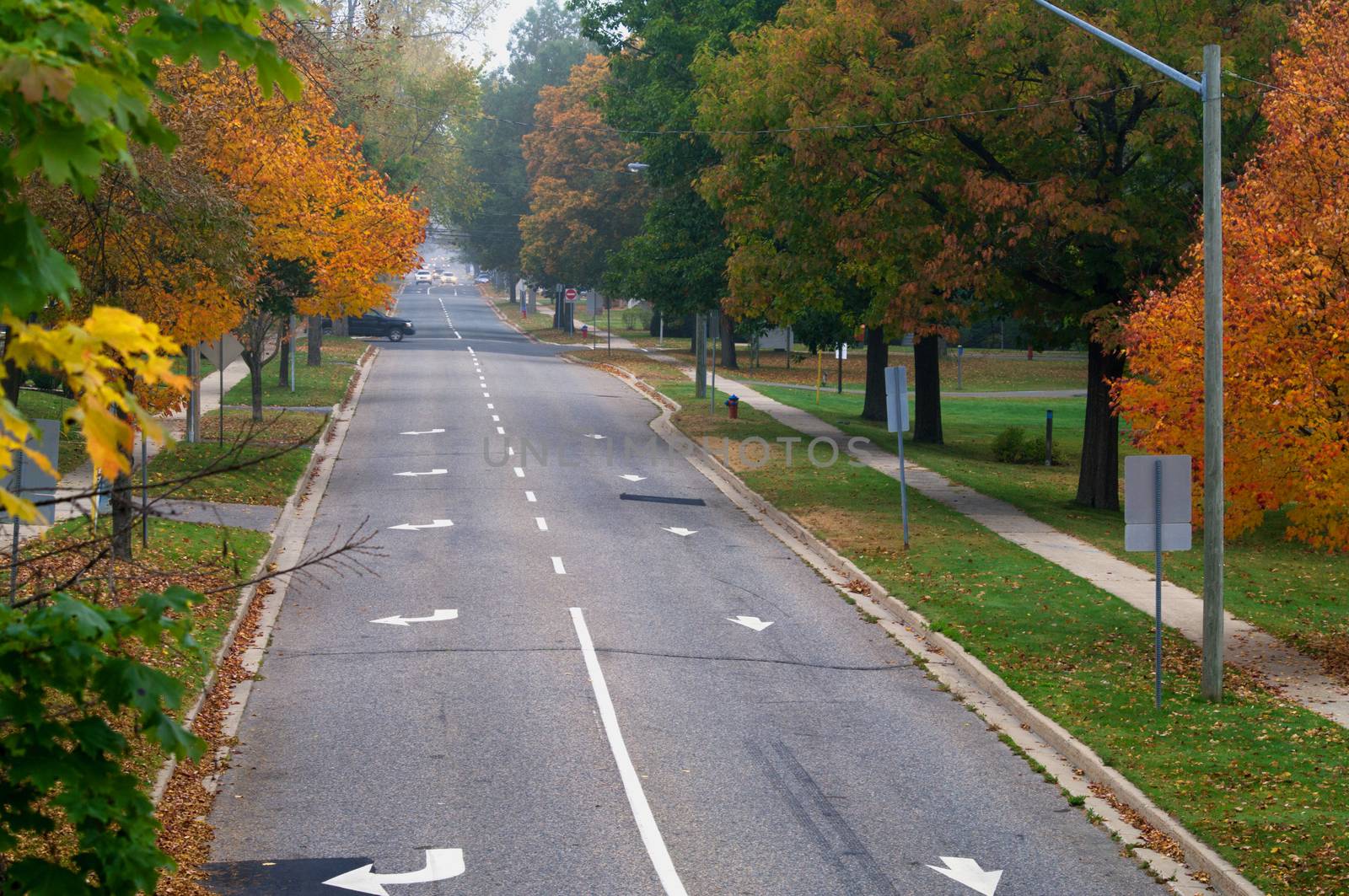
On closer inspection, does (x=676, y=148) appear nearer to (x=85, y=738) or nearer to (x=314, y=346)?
(x=314, y=346)

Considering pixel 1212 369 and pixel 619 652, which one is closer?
pixel 1212 369

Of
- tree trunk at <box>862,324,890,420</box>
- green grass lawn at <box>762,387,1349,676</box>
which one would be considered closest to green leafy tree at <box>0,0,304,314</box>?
green grass lawn at <box>762,387,1349,676</box>

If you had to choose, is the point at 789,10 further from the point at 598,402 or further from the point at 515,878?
the point at 515,878

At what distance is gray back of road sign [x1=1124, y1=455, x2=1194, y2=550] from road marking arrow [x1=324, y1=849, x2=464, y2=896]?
6.83m

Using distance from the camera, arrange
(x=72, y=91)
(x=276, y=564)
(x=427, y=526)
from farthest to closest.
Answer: (x=427, y=526)
(x=276, y=564)
(x=72, y=91)

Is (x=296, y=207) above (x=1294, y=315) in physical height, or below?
above

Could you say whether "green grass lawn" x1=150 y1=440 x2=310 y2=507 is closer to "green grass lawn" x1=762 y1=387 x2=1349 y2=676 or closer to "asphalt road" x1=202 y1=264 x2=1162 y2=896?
"asphalt road" x1=202 y1=264 x2=1162 y2=896

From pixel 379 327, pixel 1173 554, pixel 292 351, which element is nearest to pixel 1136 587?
pixel 1173 554

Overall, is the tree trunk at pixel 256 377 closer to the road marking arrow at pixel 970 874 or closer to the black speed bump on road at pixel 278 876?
the black speed bump on road at pixel 278 876

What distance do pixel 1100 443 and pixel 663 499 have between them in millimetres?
7989

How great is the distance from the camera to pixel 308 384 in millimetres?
47406

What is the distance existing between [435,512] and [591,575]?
5.55 metres

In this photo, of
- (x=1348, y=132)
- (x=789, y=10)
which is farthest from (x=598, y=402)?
(x=1348, y=132)

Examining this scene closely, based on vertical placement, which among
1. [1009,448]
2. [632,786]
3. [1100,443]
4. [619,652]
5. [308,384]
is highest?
[308,384]
